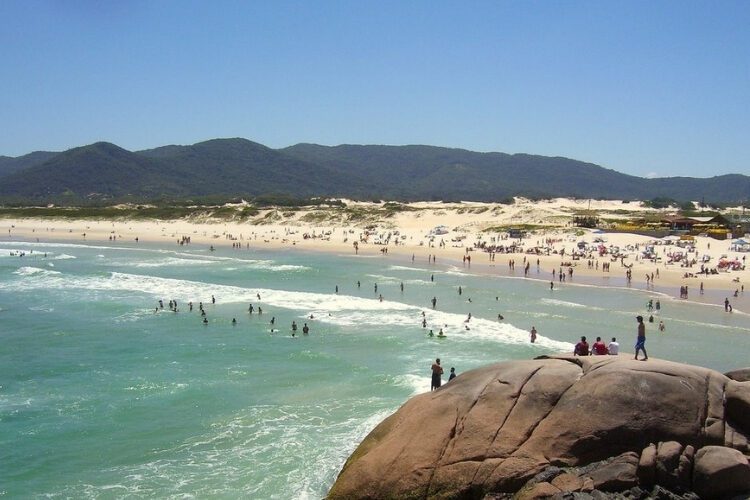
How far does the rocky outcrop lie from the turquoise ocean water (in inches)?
129

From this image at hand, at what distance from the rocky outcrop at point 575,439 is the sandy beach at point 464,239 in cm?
3064

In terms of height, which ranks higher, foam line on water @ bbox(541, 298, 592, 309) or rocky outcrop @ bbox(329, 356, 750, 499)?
rocky outcrop @ bbox(329, 356, 750, 499)

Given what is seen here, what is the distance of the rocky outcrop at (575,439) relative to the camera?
8711 mm

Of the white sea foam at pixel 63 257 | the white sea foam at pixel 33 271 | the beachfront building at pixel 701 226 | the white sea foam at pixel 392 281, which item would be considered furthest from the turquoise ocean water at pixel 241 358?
the beachfront building at pixel 701 226

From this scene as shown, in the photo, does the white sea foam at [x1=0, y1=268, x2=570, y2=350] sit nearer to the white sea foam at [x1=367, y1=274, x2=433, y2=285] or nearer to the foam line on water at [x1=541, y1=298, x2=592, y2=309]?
the white sea foam at [x1=367, y1=274, x2=433, y2=285]

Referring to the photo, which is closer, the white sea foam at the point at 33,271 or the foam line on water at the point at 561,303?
the foam line on water at the point at 561,303

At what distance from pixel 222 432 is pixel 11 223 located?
110 m

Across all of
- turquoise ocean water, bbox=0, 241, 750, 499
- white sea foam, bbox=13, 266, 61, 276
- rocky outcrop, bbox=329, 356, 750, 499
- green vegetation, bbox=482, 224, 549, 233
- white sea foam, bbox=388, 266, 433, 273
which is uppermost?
green vegetation, bbox=482, 224, 549, 233

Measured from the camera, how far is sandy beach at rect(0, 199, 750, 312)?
48531 mm

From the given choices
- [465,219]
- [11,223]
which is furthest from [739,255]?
[11,223]

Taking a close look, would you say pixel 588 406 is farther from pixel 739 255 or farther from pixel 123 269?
pixel 739 255

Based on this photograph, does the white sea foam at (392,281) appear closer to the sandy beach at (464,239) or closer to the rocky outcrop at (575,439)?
the sandy beach at (464,239)

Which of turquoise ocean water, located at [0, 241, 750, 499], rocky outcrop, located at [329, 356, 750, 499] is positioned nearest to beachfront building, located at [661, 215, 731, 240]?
turquoise ocean water, located at [0, 241, 750, 499]

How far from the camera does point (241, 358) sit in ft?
78.8
